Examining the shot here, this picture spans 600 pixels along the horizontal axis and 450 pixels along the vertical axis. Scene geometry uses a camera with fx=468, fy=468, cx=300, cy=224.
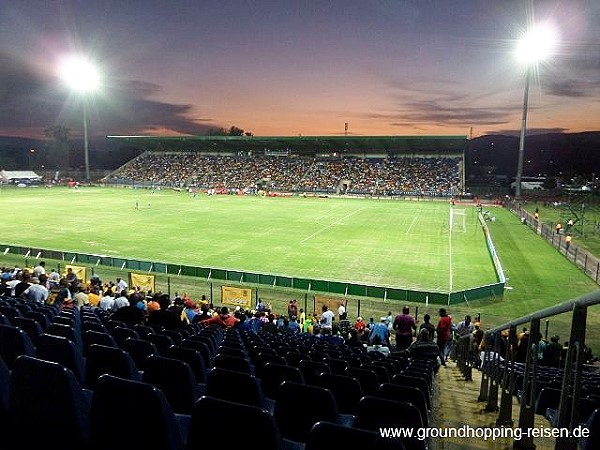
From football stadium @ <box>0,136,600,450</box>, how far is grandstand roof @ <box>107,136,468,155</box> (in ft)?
7.12

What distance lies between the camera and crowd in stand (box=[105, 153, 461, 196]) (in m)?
89.2

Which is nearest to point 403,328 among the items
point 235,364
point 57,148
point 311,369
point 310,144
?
point 311,369

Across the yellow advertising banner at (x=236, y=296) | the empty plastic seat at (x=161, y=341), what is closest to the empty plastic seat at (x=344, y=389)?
the empty plastic seat at (x=161, y=341)

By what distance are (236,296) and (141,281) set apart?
5356mm

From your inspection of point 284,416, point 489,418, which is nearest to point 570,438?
point 284,416

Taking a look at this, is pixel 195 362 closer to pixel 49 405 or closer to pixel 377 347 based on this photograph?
pixel 49 405

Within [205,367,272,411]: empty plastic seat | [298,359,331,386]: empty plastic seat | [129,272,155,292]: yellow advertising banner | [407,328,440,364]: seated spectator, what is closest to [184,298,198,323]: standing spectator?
[407,328,440,364]: seated spectator

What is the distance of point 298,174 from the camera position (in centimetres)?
9981

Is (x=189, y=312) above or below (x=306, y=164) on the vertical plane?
below

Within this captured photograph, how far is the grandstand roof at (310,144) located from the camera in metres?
87.9

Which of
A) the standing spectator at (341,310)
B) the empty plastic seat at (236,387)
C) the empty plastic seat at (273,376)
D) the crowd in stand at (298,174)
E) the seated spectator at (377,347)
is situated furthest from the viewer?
the crowd in stand at (298,174)

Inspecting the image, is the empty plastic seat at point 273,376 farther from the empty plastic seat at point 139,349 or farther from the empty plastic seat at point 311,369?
the empty plastic seat at point 139,349

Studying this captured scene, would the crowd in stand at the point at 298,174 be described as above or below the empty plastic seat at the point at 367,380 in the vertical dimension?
above

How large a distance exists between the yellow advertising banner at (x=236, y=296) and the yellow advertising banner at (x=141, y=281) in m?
3.92
